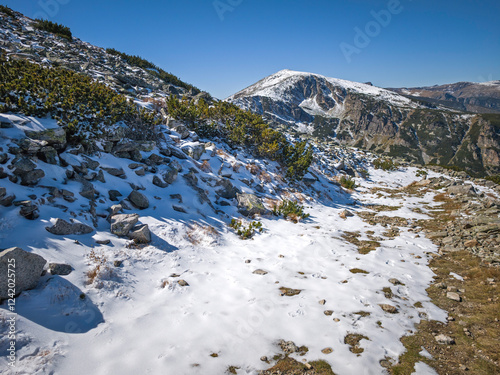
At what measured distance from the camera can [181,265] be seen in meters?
6.38

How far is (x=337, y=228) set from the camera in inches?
447

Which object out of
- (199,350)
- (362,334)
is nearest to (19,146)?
(199,350)

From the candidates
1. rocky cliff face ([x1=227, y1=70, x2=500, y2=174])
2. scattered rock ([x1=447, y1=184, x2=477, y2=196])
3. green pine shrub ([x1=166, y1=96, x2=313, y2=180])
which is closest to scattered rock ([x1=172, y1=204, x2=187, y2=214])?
green pine shrub ([x1=166, y1=96, x2=313, y2=180])

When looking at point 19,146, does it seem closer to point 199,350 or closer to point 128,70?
point 199,350

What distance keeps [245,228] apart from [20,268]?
667 cm

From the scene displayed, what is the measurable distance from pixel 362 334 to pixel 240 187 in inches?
369

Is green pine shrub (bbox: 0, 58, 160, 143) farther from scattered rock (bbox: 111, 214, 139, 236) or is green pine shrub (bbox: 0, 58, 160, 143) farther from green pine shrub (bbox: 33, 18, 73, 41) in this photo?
green pine shrub (bbox: 33, 18, 73, 41)

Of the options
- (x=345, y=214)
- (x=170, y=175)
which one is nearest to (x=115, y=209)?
(x=170, y=175)

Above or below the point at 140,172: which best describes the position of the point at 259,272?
below

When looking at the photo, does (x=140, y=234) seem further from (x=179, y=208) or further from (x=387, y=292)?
(x=387, y=292)

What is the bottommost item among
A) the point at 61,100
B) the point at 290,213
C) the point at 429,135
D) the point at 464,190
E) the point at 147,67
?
the point at 290,213

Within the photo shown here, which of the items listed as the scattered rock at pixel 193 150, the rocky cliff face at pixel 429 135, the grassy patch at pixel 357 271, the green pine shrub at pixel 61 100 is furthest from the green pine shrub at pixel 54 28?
the rocky cliff face at pixel 429 135

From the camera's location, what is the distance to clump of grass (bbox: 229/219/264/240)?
29.6 ft

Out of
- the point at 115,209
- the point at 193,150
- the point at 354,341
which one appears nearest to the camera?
the point at 354,341
